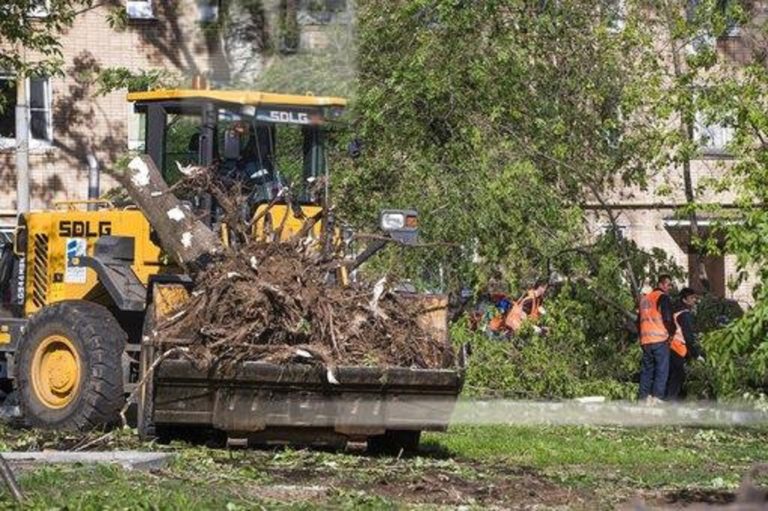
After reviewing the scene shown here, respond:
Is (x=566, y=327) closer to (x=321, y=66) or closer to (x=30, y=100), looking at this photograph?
(x=321, y=66)

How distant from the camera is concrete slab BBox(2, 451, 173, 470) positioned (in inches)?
436

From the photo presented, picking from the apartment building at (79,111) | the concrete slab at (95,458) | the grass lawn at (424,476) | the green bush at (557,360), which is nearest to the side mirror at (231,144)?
the grass lawn at (424,476)

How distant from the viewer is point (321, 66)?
16.6 metres

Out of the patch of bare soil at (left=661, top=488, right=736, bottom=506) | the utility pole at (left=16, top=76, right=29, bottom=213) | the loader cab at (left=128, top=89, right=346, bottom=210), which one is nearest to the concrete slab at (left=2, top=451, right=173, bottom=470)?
the loader cab at (left=128, top=89, right=346, bottom=210)

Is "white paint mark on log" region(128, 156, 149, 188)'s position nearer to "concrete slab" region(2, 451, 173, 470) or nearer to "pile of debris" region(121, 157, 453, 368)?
"pile of debris" region(121, 157, 453, 368)

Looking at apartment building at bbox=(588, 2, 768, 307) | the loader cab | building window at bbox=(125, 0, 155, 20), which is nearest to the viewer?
the loader cab

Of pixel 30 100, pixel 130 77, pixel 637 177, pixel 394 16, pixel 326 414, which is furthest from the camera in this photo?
pixel 30 100

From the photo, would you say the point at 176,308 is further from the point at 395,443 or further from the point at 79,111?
the point at 79,111

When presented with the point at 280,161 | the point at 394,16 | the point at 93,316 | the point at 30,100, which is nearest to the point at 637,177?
the point at 394,16

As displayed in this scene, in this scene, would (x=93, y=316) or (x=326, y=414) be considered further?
(x=93, y=316)

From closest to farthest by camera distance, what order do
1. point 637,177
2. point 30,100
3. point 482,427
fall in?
point 482,427
point 637,177
point 30,100

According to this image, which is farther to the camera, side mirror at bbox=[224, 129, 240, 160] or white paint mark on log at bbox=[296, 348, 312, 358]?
side mirror at bbox=[224, 129, 240, 160]

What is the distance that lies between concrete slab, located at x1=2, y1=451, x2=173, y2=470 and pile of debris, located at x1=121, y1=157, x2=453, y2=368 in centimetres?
101

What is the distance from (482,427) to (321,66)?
3962 mm
